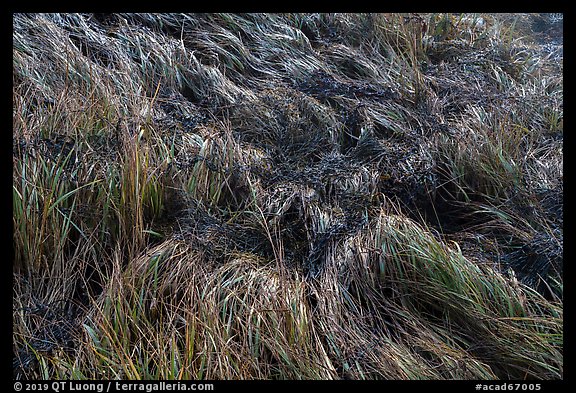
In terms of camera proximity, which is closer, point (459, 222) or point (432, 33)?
point (459, 222)

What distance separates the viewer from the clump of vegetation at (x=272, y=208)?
6.93 feet

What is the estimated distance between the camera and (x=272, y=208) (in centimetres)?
272

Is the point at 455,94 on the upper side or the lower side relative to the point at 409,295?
upper

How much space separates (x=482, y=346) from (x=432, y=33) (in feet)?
9.94

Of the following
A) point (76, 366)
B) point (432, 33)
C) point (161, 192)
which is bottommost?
point (76, 366)

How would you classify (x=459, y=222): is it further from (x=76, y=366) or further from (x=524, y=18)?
(x=524, y=18)

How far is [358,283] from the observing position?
7.97 feet

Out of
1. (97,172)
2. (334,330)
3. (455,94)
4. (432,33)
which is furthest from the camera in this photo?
(432,33)

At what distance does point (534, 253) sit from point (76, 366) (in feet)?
7.35

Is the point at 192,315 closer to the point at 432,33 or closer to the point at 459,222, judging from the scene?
the point at 459,222

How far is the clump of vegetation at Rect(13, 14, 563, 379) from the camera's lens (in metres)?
2.11

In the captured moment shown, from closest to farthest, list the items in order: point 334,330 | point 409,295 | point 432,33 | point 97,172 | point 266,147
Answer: point 334,330
point 409,295
point 97,172
point 266,147
point 432,33

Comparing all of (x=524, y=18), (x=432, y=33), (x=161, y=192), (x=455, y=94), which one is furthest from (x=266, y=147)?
(x=524, y=18)
